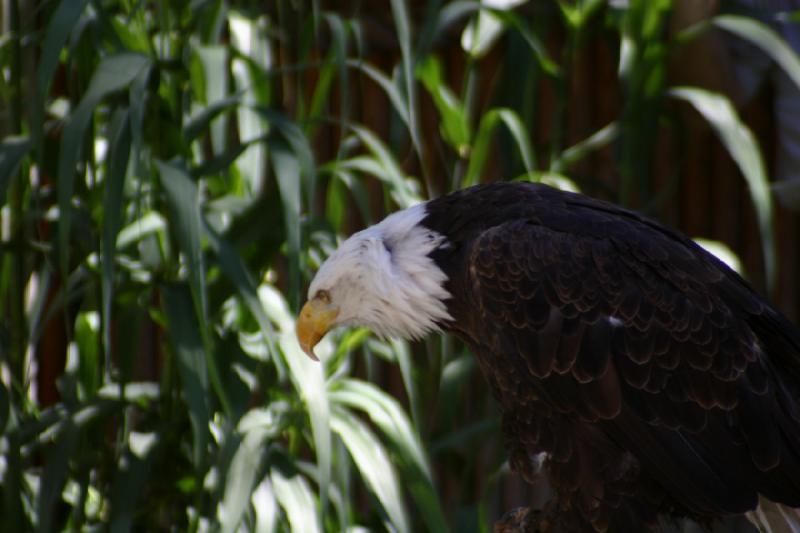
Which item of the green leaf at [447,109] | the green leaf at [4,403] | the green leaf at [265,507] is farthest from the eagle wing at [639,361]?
the green leaf at [4,403]

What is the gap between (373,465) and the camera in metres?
2.43

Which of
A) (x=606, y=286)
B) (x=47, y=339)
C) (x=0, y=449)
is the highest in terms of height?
(x=606, y=286)

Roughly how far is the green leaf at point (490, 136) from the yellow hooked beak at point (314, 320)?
1.84ft

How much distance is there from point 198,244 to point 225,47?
0.51m

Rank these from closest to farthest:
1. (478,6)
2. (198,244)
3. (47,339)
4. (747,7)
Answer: (198,244) → (478,6) → (747,7) → (47,339)

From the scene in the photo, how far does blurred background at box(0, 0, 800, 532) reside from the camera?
2389mm

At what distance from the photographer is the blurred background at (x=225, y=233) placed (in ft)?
7.84

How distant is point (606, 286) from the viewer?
2201mm

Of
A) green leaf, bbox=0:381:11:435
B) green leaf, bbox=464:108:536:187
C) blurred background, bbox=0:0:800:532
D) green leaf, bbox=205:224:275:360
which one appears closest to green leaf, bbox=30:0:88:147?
blurred background, bbox=0:0:800:532

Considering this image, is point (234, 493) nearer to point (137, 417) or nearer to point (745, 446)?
point (137, 417)

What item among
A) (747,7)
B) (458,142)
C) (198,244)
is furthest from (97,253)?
(747,7)

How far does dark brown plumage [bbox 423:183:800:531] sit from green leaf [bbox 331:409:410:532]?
32 cm

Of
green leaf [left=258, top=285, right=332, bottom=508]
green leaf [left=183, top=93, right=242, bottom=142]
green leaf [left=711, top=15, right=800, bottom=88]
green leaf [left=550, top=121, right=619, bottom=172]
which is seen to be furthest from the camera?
green leaf [left=550, top=121, right=619, bottom=172]

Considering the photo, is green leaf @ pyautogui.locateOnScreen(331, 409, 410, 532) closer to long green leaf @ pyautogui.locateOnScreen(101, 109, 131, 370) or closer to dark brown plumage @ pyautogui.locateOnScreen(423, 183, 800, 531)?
dark brown plumage @ pyautogui.locateOnScreen(423, 183, 800, 531)
